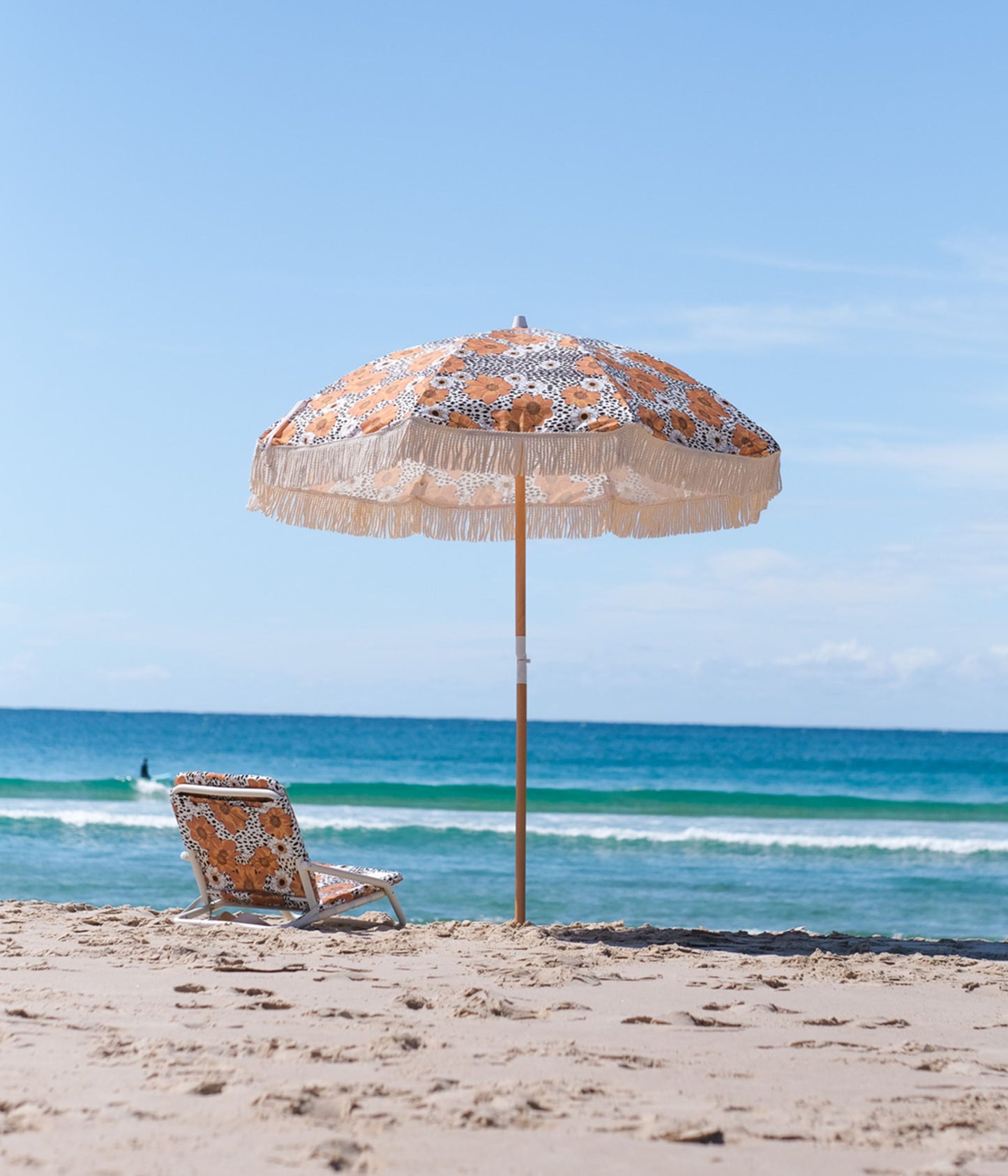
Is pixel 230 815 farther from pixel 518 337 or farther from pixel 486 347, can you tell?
pixel 518 337

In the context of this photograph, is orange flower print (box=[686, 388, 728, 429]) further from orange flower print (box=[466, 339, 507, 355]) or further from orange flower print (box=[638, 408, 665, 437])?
orange flower print (box=[466, 339, 507, 355])

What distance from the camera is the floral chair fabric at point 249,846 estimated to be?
5.75 m

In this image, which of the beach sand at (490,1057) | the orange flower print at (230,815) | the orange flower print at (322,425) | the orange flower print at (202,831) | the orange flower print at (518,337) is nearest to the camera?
the beach sand at (490,1057)

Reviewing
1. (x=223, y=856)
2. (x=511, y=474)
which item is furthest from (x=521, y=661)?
(x=223, y=856)

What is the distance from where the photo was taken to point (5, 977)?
429 centimetres

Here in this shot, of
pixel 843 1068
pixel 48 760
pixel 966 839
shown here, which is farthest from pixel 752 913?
pixel 48 760

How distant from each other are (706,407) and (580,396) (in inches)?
28.0

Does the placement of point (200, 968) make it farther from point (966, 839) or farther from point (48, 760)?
point (48, 760)

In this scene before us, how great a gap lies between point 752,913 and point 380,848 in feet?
20.3

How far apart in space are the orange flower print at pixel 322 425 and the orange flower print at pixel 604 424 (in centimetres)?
111

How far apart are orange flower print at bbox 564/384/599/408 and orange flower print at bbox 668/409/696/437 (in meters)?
0.35

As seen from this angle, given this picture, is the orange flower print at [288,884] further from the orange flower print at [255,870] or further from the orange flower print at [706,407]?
the orange flower print at [706,407]

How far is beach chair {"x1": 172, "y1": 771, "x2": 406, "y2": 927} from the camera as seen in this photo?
5.75m

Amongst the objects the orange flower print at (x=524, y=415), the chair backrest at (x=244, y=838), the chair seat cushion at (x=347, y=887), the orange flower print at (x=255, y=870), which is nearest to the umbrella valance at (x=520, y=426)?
the orange flower print at (x=524, y=415)
